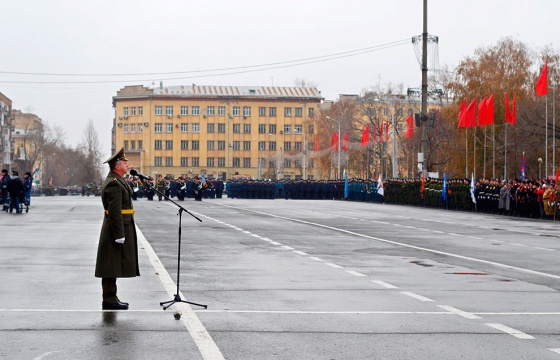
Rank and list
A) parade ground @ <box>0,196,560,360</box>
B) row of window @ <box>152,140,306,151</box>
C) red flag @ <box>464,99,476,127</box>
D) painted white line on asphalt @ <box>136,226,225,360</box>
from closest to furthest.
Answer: painted white line on asphalt @ <box>136,226,225,360</box> < parade ground @ <box>0,196,560,360</box> < red flag @ <box>464,99,476,127</box> < row of window @ <box>152,140,306,151</box>

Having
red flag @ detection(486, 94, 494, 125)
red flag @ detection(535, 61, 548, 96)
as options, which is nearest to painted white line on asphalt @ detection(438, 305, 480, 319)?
red flag @ detection(535, 61, 548, 96)

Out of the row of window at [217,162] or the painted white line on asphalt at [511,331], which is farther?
the row of window at [217,162]

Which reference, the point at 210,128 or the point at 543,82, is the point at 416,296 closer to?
the point at 543,82

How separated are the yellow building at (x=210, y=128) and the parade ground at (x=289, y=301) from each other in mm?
137194

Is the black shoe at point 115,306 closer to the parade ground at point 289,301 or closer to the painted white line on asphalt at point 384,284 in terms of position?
the parade ground at point 289,301

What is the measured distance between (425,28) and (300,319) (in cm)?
4364

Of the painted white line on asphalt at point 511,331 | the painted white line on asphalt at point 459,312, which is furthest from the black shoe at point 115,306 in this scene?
the painted white line on asphalt at point 511,331

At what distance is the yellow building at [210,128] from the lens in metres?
161

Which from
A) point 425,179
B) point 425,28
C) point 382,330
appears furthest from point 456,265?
point 425,179

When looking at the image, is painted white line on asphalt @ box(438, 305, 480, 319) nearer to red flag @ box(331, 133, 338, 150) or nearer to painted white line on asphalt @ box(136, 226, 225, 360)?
painted white line on asphalt @ box(136, 226, 225, 360)

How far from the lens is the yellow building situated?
16112 centimetres

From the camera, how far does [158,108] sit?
160625mm

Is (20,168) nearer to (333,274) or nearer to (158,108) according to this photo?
(158,108)

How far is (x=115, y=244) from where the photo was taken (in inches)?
451
